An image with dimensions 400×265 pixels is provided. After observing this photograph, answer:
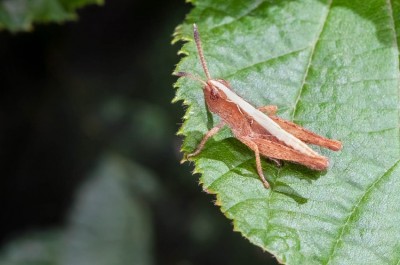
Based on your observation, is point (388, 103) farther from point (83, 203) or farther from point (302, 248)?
point (83, 203)

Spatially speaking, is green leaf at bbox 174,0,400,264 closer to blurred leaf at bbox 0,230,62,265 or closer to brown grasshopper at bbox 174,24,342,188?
brown grasshopper at bbox 174,24,342,188

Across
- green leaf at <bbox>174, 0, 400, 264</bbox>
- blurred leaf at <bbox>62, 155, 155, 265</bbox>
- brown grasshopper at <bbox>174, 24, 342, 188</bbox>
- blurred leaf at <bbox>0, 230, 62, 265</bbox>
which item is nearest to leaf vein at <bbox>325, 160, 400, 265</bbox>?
green leaf at <bbox>174, 0, 400, 264</bbox>

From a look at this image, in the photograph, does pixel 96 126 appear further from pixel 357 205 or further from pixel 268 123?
pixel 357 205

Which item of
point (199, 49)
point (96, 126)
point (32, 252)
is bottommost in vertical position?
point (32, 252)

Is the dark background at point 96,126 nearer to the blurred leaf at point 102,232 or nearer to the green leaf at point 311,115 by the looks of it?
the blurred leaf at point 102,232

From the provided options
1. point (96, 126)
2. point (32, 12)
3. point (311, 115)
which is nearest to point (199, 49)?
point (311, 115)

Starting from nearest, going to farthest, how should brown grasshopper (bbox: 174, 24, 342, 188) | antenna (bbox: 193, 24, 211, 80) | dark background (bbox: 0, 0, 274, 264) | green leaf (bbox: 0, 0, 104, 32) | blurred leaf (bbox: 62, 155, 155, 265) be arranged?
brown grasshopper (bbox: 174, 24, 342, 188)
antenna (bbox: 193, 24, 211, 80)
green leaf (bbox: 0, 0, 104, 32)
blurred leaf (bbox: 62, 155, 155, 265)
dark background (bbox: 0, 0, 274, 264)

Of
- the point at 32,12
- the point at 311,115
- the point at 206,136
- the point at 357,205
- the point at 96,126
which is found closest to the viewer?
the point at 357,205
